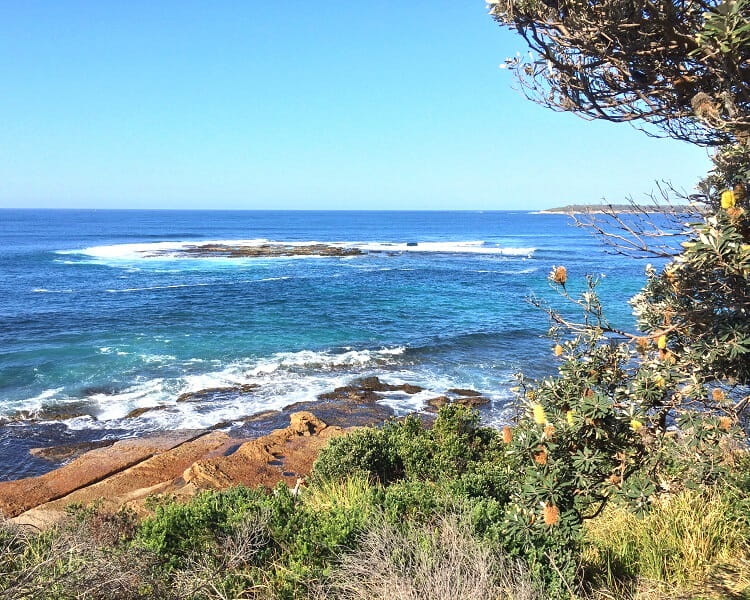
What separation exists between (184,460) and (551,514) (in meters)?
11.1

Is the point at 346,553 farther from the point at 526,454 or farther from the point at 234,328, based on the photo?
the point at 234,328

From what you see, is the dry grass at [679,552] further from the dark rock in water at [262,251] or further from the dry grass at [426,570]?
the dark rock in water at [262,251]

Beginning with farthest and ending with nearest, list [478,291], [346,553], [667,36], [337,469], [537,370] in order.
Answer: [478,291] < [537,370] < [337,469] < [346,553] < [667,36]

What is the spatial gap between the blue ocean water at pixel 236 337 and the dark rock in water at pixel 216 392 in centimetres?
35

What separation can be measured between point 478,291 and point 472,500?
109 ft

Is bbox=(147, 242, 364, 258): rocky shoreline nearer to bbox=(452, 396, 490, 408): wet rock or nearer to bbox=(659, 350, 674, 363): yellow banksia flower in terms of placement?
bbox=(452, 396, 490, 408): wet rock

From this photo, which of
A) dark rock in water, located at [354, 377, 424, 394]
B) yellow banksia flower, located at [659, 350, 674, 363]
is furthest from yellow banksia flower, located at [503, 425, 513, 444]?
dark rock in water, located at [354, 377, 424, 394]

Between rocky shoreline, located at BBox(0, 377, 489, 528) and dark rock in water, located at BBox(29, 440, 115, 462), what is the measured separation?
1.0 inches

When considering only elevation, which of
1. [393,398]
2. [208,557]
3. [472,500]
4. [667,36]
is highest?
[667,36]

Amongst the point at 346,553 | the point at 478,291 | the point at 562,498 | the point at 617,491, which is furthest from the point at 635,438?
the point at 478,291

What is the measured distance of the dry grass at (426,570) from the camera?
12.7 ft

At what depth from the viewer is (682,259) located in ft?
12.2

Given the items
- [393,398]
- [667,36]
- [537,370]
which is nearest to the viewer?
[667,36]

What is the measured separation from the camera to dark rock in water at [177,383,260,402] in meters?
18.2
